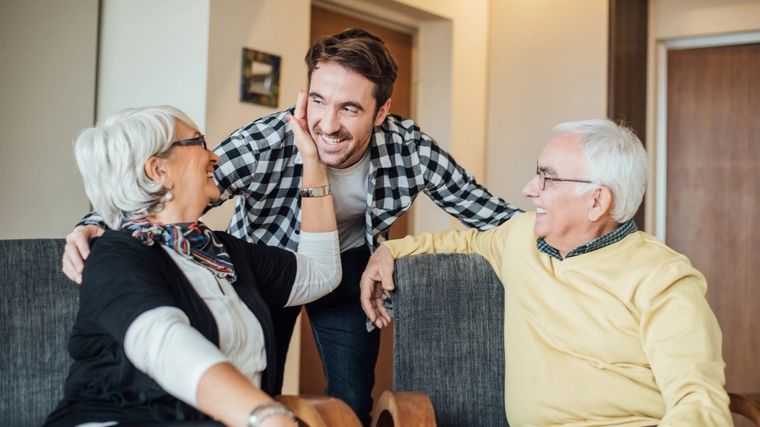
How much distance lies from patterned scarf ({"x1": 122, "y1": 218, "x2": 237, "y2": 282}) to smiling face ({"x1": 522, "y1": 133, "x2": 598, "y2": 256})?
0.71 m

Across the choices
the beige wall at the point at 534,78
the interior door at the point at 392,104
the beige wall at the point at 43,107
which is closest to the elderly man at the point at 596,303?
the beige wall at the point at 43,107

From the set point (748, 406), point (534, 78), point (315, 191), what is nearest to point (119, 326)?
point (315, 191)

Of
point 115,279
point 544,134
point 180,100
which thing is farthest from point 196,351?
point 544,134

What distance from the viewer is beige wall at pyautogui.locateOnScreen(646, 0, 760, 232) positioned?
15.2ft

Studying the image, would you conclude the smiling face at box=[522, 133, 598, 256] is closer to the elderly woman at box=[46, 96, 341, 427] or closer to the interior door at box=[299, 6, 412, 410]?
the elderly woman at box=[46, 96, 341, 427]

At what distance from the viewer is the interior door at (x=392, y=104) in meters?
4.04

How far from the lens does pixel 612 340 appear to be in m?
1.75

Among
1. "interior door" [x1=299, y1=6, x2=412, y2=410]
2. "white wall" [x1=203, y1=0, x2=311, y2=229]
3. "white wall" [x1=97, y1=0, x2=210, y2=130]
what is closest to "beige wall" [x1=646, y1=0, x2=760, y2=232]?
"interior door" [x1=299, y1=6, x2=412, y2=410]

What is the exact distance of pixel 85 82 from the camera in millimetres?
3434

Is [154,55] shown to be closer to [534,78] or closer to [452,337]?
[452,337]

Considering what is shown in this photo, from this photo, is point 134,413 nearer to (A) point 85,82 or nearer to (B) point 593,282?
(B) point 593,282

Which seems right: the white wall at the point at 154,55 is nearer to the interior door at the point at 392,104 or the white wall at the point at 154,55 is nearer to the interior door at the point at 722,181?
the interior door at the point at 392,104

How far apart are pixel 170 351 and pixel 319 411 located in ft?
1.27

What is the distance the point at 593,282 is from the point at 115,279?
1.00 meters
